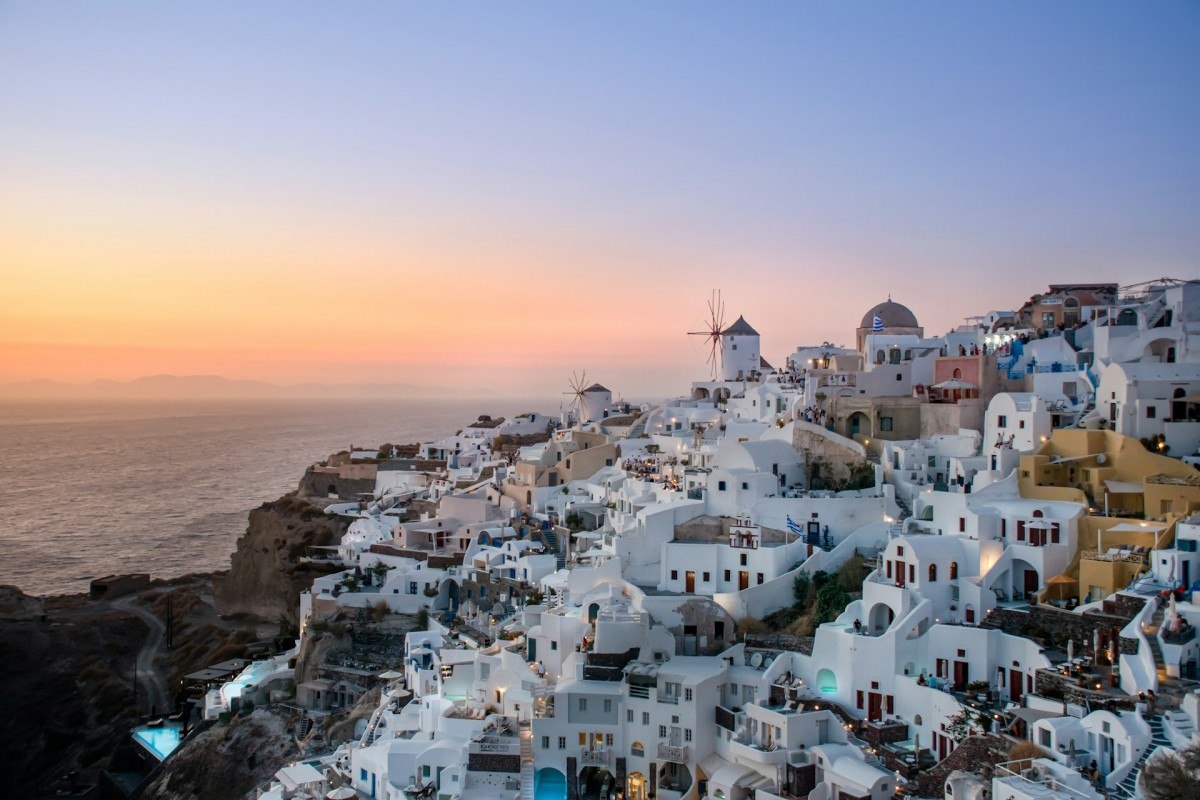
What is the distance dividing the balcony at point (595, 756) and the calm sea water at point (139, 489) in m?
36.8

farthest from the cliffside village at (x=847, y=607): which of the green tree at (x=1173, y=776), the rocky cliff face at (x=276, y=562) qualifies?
the rocky cliff face at (x=276, y=562)

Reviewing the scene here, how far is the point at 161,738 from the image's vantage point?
28.9 metres

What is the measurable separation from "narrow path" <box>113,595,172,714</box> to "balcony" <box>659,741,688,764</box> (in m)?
21.3

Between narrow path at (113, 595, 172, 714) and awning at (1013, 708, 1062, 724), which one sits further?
narrow path at (113, 595, 172, 714)

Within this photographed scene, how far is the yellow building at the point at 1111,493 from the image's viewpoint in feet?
57.2

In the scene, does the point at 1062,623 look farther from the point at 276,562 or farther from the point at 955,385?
the point at 276,562

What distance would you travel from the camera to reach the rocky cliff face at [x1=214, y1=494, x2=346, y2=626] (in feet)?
116

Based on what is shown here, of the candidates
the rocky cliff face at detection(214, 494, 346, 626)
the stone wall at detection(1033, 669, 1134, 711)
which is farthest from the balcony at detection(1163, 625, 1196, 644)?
the rocky cliff face at detection(214, 494, 346, 626)

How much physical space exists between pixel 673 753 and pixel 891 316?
20242 millimetres

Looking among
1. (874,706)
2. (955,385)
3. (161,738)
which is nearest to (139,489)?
(161,738)

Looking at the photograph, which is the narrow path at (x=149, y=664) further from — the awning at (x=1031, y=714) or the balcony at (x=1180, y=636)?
the balcony at (x=1180, y=636)

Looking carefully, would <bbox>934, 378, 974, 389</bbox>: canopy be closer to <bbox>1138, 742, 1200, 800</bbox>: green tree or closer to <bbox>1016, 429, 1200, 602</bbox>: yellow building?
<bbox>1016, 429, 1200, 602</bbox>: yellow building

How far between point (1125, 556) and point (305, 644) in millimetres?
22249

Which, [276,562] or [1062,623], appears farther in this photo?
[276,562]
